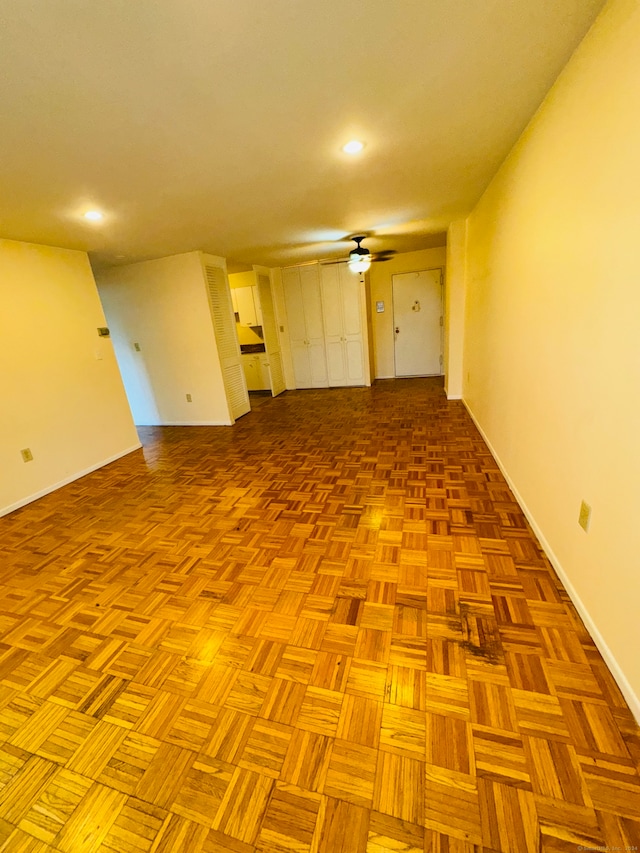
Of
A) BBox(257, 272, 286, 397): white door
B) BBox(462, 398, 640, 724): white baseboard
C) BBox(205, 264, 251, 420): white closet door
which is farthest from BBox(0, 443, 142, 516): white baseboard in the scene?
BBox(462, 398, 640, 724): white baseboard

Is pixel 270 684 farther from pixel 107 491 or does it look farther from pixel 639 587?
pixel 107 491

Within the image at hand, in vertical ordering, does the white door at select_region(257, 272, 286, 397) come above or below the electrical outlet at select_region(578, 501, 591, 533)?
above

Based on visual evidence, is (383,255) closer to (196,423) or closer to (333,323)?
(333,323)

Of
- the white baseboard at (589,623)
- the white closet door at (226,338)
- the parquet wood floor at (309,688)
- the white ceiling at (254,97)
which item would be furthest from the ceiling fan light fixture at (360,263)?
the white baseboard at (589,623)

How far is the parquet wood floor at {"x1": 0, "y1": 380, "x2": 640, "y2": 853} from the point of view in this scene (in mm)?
869

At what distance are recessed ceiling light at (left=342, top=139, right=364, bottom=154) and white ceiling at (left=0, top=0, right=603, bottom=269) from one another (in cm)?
5

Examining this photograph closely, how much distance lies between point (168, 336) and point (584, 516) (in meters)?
4.70

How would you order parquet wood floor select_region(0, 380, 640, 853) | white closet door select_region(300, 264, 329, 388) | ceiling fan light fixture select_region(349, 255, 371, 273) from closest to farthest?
1. parquet wood floor select_region(0, 380, 640, 853)
2. ceiling fan light fixture select_region(349, 255, 371, 273)
3. white closet door select_region(300, 264, 329, 388)

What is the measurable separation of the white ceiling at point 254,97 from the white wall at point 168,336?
5.10 ft

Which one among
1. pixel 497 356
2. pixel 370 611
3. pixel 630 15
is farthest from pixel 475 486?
pixel 630 15

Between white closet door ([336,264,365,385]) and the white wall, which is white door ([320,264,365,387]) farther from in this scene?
the white wall

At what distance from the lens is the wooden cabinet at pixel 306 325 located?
18.9ft

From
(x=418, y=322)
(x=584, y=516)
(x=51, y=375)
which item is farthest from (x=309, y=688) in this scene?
(x=418, y=322)

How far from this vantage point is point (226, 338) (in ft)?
14.9
